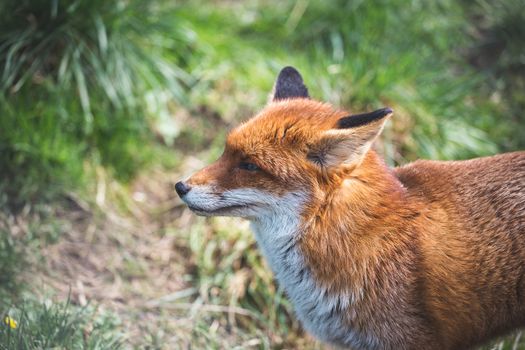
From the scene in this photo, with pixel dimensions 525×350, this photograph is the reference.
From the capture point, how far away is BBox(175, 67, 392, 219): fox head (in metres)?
3.87

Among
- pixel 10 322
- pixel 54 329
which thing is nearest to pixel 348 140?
pixel 54 329

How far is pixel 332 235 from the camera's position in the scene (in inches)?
153

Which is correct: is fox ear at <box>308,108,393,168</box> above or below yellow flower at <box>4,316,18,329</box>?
above

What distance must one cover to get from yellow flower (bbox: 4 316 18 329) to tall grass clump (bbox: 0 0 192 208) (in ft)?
6.28

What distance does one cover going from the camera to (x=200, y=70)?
721 cm

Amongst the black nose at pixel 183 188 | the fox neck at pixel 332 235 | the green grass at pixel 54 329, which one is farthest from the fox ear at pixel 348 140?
the green grass at pixel 54 329

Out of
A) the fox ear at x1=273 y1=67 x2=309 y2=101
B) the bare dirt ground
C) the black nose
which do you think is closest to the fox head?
the black nose

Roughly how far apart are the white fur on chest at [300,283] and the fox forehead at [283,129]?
13.7 inches

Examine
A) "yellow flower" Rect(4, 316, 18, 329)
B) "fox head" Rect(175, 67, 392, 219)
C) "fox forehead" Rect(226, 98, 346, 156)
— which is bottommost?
"yellow flower" Rect(4, 316, 18, 329)

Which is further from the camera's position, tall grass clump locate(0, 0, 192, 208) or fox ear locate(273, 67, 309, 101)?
tall grass clump locate(0, 0, 192, 208)

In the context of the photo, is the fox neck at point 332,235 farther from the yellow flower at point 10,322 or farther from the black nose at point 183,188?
the yellow flower at point 10,322

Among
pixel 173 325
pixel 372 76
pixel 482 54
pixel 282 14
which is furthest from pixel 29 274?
pixel 482 54

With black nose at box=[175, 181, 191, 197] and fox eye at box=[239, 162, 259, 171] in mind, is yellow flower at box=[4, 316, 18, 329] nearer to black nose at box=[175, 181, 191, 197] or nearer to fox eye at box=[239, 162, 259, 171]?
black nose at box=[175, 181, 191, 197]

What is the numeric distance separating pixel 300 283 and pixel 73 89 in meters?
3.52
